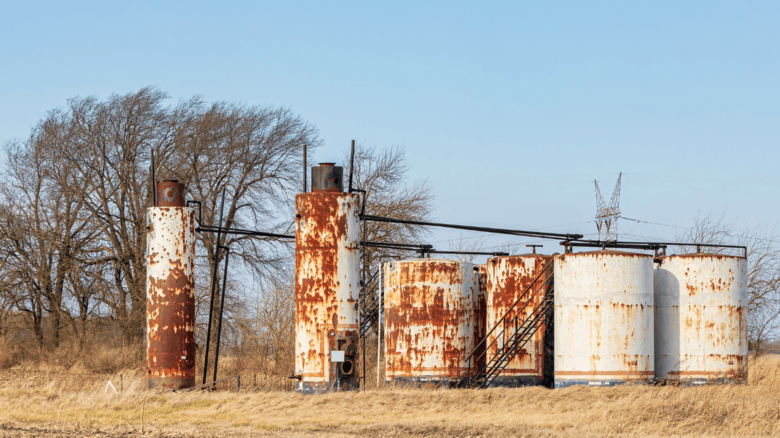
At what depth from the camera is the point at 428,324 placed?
1102 inches

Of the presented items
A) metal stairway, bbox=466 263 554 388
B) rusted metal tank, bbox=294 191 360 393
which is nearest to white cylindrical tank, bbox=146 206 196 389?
rusted metal tank, bbox=294 191 360 393

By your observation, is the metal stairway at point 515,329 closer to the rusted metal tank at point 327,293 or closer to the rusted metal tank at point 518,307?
the rusted metal tank at point 518,307

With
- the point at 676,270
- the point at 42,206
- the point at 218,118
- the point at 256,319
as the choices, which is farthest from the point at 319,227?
the point at 42,206

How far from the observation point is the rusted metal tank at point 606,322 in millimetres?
25302

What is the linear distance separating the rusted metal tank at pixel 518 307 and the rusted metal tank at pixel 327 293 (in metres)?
5.81

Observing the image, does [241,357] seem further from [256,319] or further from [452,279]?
[452,279]

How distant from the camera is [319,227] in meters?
24.8

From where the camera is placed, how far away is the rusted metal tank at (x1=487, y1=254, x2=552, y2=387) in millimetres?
27922

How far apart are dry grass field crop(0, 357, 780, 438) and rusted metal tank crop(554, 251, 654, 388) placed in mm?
977

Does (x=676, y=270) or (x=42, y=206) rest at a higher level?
(x=42, y=206)

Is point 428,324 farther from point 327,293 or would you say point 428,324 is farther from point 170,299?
point 170,299

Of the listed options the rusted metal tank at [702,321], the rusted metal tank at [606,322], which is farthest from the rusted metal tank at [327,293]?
the rusted metal tank at [702,321]

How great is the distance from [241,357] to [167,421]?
19.6m

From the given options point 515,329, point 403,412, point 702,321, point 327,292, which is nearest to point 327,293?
point 327,292
